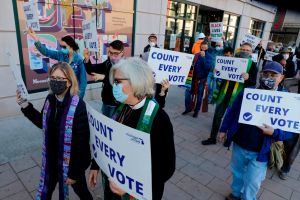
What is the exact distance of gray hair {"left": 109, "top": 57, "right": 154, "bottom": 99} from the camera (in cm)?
170

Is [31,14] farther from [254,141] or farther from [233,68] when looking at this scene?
[254,141]

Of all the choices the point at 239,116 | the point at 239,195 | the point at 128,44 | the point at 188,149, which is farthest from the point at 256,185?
the point at 128,44

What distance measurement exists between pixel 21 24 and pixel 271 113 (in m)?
5.23

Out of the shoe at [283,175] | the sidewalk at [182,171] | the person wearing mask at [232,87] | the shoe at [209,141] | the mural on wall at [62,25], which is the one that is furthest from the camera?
the mural on wall at [62,25]

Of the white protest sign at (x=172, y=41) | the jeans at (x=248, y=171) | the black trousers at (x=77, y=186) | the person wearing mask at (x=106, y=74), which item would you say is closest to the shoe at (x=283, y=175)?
the jeans at (x=248, y=171)

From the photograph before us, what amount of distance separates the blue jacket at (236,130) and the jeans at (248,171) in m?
0.11

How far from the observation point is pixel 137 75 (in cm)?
170

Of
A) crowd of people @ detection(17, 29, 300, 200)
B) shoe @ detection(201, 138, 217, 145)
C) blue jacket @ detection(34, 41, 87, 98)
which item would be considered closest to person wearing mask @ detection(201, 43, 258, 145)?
shoe @ detection(201, 138, 217, 145)

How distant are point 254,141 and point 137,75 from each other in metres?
1.79

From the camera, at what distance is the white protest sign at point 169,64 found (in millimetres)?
3605

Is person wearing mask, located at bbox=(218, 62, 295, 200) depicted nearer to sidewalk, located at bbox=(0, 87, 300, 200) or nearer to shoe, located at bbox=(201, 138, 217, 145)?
sidewalk, located at bbox=(0, 87, 300, 200)

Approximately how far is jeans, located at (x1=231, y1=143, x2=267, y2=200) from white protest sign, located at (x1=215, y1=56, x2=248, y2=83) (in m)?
1.83

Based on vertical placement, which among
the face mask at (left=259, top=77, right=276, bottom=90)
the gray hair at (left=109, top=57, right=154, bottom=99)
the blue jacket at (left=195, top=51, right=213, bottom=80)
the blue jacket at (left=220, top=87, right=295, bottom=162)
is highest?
the gray hair at (left=109, top=57, right=154, bottom=99)

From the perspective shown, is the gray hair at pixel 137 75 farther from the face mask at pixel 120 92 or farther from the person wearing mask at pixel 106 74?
the person wearing mask at pixel 106 74
